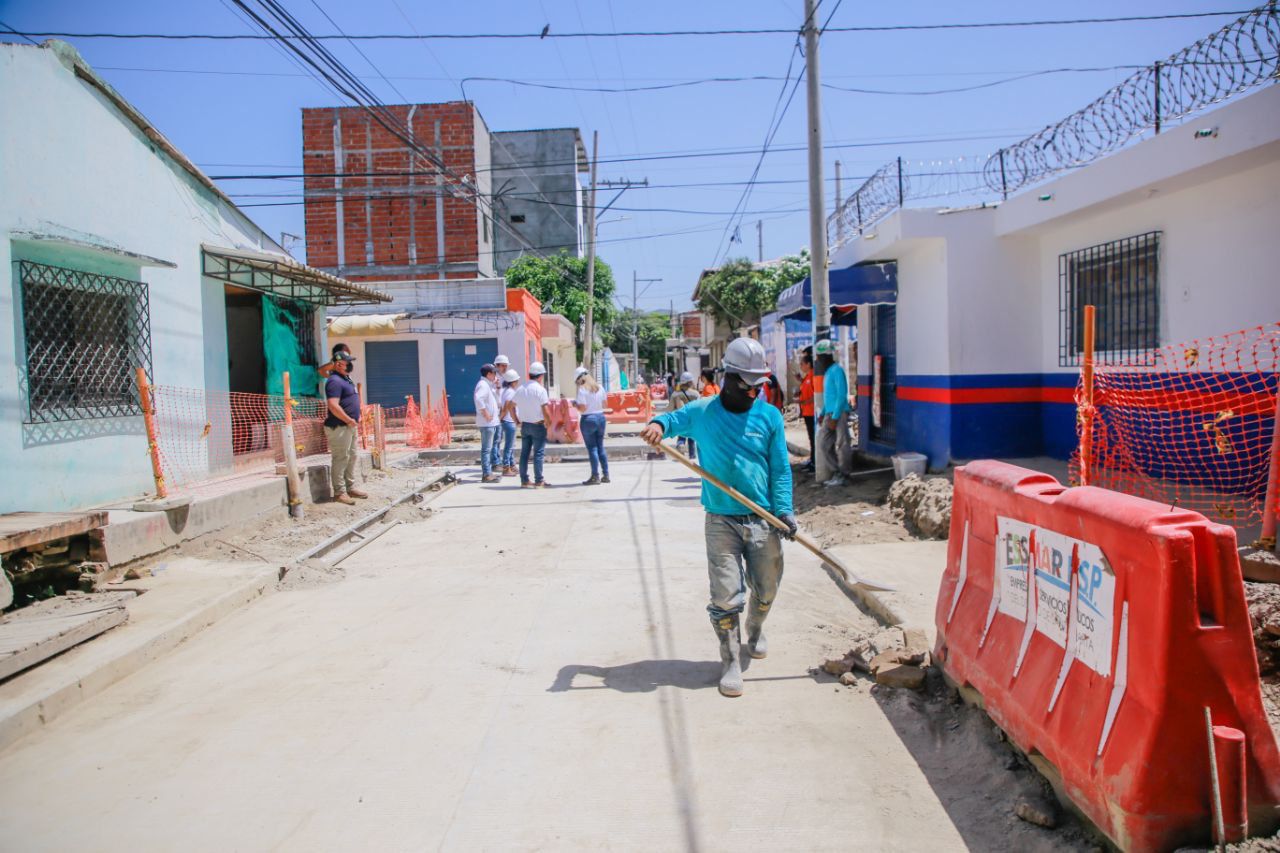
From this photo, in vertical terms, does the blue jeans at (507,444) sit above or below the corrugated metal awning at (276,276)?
below

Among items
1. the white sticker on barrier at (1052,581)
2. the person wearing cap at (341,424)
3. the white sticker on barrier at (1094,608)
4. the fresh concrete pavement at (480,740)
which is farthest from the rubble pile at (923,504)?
the person wearing cap at (341,424)

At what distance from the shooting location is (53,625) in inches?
207

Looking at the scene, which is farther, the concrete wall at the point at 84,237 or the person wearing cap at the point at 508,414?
the person wearing cap at the point at 508,414

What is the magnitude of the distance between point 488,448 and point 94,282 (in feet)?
22.4

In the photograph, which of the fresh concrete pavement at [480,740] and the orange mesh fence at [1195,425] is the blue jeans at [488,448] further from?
the orange mesh fence at [1195,425]

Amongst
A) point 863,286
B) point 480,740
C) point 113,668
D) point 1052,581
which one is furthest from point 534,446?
point 1052,581

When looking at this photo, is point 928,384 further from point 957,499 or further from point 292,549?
point 292,549

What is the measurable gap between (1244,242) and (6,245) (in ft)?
33.3

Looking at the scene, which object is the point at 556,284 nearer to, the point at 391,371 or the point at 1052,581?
the point at 391,371

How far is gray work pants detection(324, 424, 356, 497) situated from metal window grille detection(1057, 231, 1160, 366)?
28.1 ft

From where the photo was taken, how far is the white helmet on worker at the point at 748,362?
4.70 m

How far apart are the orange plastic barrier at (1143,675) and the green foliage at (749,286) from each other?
108ft

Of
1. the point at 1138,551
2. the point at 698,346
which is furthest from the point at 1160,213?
the point at 698,346

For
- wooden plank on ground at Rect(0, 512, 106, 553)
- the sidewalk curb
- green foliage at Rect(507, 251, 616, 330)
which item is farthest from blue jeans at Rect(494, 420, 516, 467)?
green foliage at Rect(507, 251, 616, 330)
